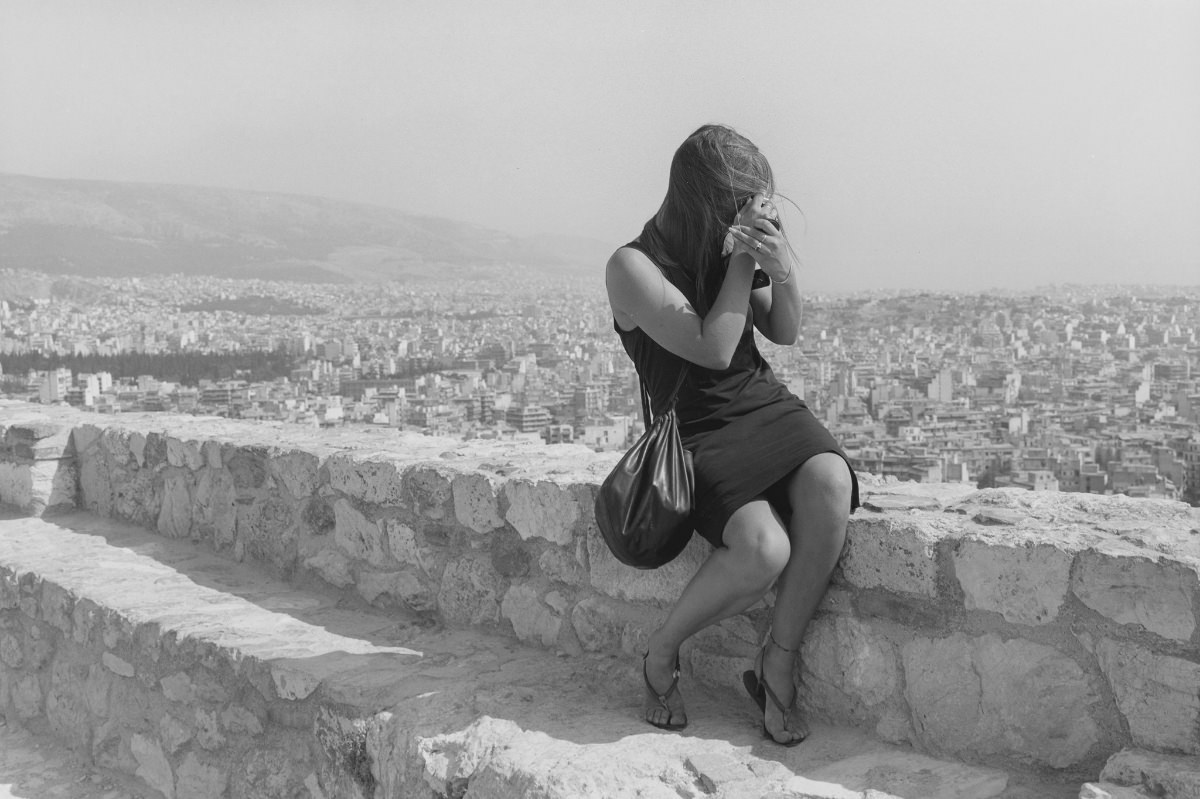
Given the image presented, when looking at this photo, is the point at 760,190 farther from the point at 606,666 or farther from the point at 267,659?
the point at 267,659

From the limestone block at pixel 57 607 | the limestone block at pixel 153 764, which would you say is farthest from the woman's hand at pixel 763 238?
the limestone block at pixel 57 607

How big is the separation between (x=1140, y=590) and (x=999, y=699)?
16.1 inches

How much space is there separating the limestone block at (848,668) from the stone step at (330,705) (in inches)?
3.1

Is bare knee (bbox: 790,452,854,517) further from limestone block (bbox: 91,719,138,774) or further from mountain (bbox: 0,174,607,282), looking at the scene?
mountain (bbox: 0,174,607,282)

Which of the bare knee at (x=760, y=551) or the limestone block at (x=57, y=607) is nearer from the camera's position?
the bare knee at (x=760, y=551)

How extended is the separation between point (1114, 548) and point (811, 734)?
852mm

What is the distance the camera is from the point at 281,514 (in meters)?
4.28

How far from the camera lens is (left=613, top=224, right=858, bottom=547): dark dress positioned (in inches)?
99.6

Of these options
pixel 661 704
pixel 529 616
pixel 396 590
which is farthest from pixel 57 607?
pixel 661 704

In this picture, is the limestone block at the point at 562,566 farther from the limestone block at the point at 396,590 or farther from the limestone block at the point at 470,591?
the limestone block at the point at 396,590

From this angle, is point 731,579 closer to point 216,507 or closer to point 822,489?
point 822,489

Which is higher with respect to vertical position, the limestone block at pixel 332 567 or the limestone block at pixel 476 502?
the limestone block at pixel 476 502

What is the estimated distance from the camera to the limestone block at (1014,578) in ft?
7.22

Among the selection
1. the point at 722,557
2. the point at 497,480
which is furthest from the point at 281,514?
the point at 722,557
